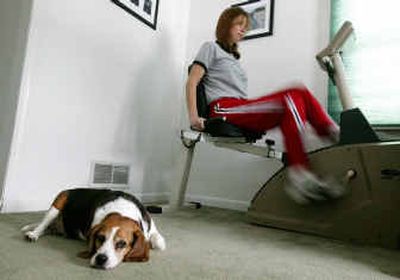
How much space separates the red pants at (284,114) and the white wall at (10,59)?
3.24 feet

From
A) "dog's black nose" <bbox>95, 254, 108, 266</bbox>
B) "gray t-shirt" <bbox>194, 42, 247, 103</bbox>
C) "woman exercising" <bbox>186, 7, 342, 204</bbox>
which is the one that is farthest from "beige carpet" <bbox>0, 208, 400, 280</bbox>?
"gray t-shirt" <bbox>194, 42, 247, 103</bbox>

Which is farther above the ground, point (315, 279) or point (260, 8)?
point (260, 8)

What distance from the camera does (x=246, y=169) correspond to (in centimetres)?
229

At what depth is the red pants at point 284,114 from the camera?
148 centimetres

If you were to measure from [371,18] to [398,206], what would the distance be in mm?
1233

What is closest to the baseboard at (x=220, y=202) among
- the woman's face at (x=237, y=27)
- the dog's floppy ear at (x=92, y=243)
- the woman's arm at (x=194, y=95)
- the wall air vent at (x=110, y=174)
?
the wall air vent at (x=110, y=174)

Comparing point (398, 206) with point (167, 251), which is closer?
point (167, 251)

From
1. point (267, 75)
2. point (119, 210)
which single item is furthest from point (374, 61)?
point (119, 210)

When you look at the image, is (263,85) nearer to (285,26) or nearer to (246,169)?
(285,26)

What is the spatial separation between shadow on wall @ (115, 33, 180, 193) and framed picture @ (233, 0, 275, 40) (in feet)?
2.14

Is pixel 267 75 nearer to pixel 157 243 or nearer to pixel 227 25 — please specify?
pixel 227 25

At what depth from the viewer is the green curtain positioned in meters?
1.87

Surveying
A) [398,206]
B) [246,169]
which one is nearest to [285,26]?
[246,169]

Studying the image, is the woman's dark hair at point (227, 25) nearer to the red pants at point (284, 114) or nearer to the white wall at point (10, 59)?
the red pants at point (284, 114)
